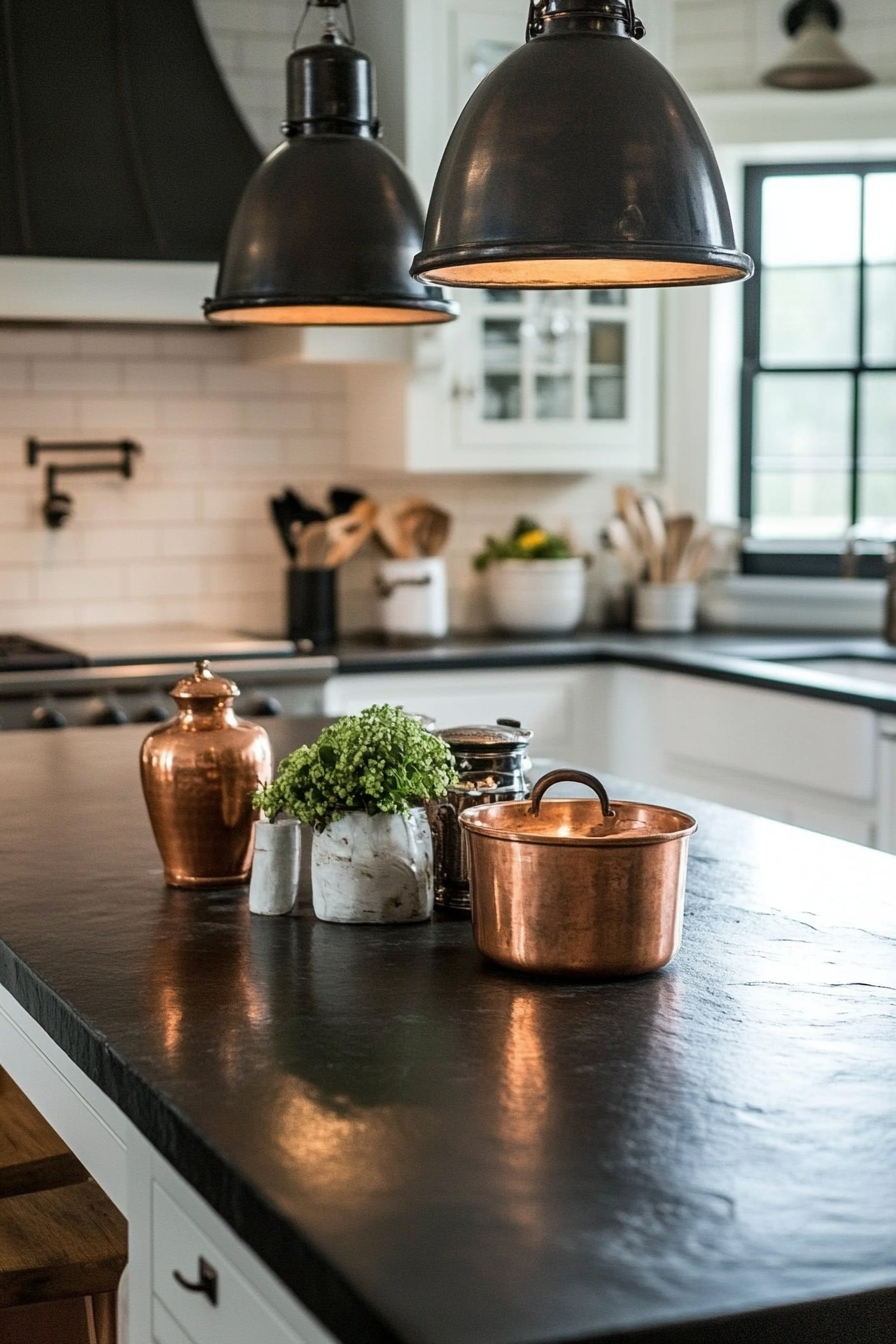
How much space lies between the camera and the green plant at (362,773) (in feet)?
6.21

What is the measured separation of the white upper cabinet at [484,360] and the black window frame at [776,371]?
0.36 meters

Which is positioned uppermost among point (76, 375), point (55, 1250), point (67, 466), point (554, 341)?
point (554, 341)

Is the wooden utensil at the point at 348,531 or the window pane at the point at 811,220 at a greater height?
the window pane at the point at 811,220

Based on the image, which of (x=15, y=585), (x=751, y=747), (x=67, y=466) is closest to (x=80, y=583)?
(x=15, y=585)

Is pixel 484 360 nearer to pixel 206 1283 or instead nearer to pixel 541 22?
pixel 541 22

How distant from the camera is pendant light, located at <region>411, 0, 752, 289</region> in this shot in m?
1.64

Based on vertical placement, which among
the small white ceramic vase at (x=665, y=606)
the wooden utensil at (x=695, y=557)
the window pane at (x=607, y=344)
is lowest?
the small white ceramic vase at (x=665, y=606)

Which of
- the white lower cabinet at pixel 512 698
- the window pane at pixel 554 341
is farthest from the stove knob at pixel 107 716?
the window pane at pixel 554 341

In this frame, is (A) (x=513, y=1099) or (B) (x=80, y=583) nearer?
(A) (x=513, y=1099)

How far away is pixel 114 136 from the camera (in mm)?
4504

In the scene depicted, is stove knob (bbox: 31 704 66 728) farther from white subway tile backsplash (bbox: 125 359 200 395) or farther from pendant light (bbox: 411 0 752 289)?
pendant light (bbox: 411 0 752 289)

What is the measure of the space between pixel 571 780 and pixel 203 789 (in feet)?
1.74

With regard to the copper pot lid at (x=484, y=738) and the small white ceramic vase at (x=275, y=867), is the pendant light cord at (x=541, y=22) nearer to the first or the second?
the copper pot lid at (x=484, y=738)

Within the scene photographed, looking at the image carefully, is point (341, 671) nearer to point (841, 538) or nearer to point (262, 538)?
point (262, 538)
